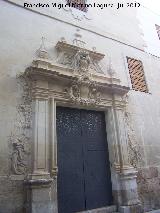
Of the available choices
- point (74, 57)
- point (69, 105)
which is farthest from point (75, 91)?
point (74, 57)

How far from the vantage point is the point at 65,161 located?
16.0ft

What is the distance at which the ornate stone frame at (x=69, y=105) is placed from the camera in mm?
4180

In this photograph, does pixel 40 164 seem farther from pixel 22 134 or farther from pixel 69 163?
pixel 69 163

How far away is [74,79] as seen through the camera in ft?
17.1

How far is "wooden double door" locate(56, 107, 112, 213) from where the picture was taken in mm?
4734

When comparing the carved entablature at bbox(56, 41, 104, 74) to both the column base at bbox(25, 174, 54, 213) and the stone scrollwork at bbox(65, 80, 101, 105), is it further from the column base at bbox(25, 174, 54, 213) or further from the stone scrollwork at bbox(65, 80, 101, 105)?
the column base at bbox(25, 174, 54, 213)

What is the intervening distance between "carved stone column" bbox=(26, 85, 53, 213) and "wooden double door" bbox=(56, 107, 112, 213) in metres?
0.50

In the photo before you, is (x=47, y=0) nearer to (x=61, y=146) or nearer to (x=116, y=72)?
(x=116, y=72)

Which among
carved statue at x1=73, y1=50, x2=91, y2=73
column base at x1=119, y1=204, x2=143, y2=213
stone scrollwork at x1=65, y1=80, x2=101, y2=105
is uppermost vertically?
carved statue at x1=73, y1=50, x2=91, y2=73

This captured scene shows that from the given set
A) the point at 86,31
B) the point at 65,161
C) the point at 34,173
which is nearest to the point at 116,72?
the point at 86,31

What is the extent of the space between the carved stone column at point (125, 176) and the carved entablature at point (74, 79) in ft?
1.99

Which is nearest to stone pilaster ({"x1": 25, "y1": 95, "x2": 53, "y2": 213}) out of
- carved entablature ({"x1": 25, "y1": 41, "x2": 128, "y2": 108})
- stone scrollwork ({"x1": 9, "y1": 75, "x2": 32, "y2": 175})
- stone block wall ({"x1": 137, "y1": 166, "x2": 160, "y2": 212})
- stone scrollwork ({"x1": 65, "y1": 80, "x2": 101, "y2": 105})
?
stone scrollwork ({"x1": 9, "y1": 75, "x2": 32, "y2": 175})

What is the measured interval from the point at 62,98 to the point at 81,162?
1499mm

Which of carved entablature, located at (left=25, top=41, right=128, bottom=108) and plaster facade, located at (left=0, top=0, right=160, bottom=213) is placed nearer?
plaster facade, located at (left=0, top=0, right=160, bottom=213)
